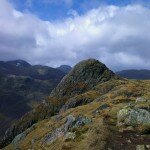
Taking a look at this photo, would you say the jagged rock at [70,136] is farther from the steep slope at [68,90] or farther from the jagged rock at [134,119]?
the steep slope at [68,90]

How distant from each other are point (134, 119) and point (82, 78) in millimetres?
65041

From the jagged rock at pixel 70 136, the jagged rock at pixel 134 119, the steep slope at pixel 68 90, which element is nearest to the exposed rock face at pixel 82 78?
the steep slope at pixel 68 90

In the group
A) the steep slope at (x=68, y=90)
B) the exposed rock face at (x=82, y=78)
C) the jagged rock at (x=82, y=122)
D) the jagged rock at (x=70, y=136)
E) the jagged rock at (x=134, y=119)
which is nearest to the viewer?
the jagged rock at (x=70, y=136)

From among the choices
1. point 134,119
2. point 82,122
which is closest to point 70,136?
point 82,122

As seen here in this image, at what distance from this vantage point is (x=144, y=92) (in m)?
70.1

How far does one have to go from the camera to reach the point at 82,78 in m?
108

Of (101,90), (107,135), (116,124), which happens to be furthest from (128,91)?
(107,135)

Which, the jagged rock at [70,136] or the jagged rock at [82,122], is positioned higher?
the jagged rock at [82,122]

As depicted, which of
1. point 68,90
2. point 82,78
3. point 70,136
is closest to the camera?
point 70,136

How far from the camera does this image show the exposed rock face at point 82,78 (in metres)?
103

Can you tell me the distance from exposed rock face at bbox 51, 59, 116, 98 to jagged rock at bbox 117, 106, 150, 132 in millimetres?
55887

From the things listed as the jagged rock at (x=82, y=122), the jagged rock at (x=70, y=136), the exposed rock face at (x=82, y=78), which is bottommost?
the jagged rock at (x=70, y=136)

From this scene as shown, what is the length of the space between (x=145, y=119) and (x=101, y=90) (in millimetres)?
46658

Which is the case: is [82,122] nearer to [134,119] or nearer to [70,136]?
[70,136]
